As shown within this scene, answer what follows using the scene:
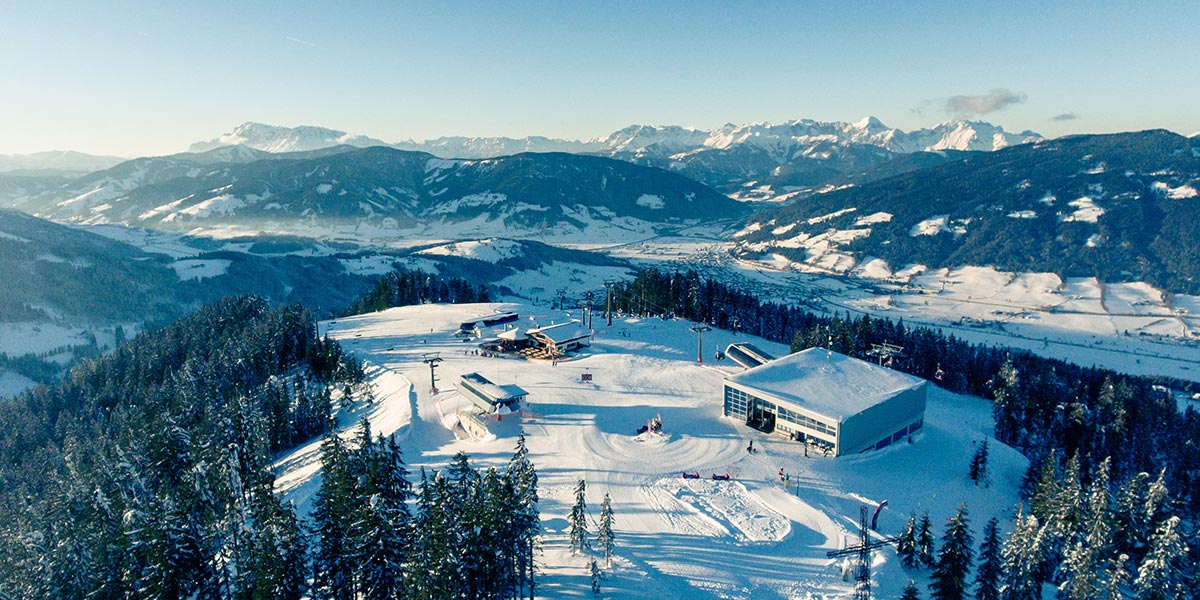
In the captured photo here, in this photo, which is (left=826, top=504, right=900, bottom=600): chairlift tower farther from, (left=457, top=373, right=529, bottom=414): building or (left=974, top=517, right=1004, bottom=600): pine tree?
(left=457, top=373, right=529, bottom=414): building

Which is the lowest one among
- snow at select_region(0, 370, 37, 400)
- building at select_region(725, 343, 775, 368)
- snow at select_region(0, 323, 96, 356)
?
snow at select_region(0, 370, 37, 400)

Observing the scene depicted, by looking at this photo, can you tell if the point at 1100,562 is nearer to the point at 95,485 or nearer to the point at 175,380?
the point at 95,485

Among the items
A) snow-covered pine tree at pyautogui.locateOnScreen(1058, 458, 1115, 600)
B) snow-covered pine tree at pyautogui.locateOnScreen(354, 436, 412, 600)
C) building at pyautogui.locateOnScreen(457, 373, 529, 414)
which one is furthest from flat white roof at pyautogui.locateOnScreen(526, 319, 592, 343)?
snow-covered pine tree at pyautogui.locateOnScreen(1058, 458, 1115, 600)

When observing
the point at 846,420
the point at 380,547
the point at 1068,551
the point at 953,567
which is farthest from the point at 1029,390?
the point at 380,547

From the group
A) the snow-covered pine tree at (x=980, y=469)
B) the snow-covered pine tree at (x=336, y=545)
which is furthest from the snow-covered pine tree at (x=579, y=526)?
the snow-covered pine tree at (x=980, y=469)

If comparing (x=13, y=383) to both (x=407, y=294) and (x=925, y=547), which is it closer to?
(x=407, y=294)

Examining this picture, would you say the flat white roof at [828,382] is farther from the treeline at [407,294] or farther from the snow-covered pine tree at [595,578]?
the treeline at [407,294]
